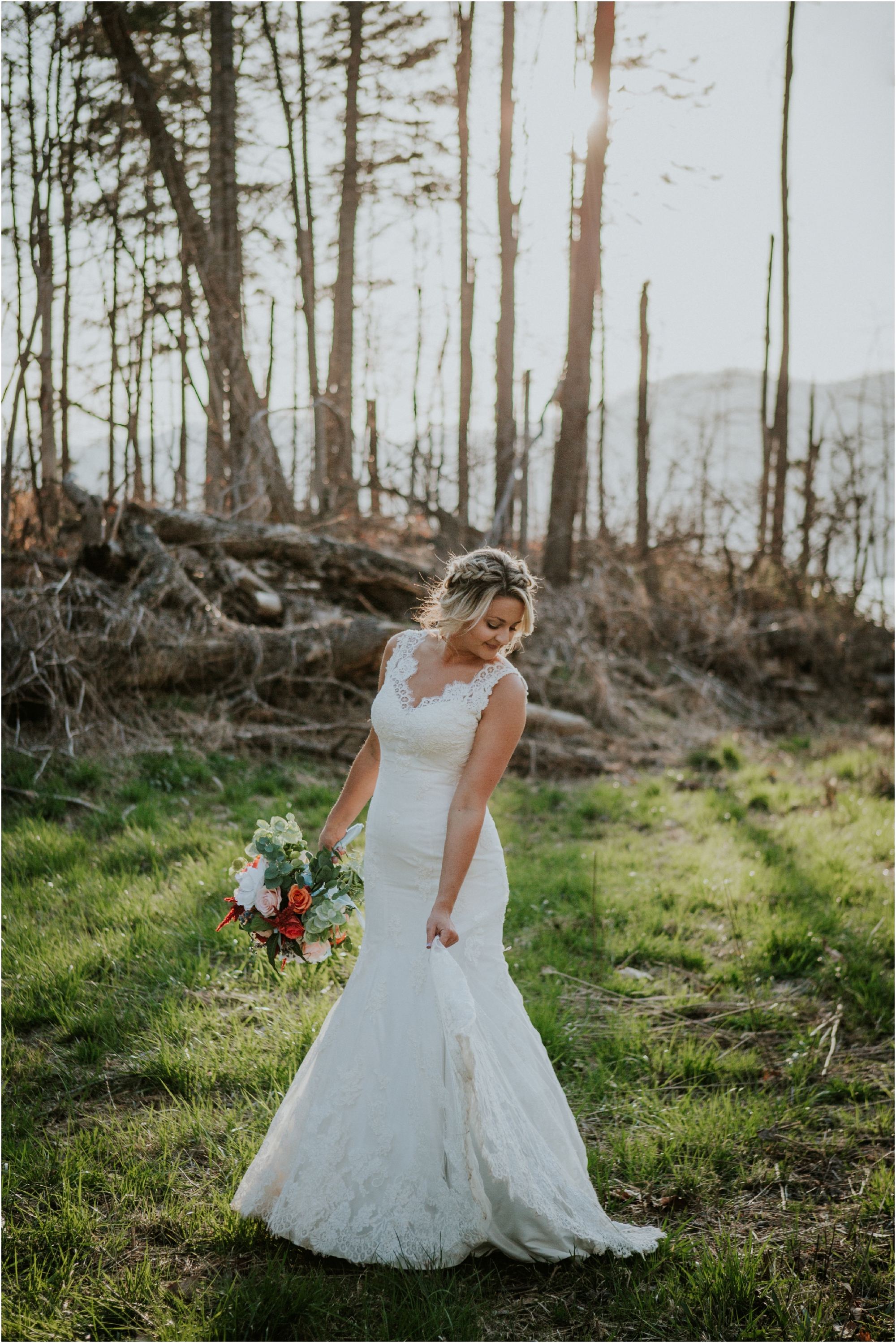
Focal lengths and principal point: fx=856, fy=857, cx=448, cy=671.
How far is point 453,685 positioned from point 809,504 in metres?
14.3

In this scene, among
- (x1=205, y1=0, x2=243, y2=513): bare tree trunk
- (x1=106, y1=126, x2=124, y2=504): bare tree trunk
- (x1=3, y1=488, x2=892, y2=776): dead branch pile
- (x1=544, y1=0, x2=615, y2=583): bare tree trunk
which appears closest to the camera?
(x1=3, y1=488, x2=892, y2=776): dead branch pile

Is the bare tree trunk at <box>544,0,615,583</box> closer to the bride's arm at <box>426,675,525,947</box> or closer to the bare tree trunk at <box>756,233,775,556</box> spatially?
the bare tree trunk at <box>756,233,775,556</box>

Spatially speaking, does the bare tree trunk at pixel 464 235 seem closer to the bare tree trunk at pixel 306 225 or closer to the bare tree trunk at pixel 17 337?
the bare tree trunk at pixel 306 225

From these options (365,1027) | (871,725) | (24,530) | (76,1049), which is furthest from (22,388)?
A: (871,725)

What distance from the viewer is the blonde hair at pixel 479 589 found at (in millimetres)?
2928

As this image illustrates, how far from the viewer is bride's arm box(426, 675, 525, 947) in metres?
2.83

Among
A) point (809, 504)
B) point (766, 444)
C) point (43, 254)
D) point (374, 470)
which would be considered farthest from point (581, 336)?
point (766, 444)

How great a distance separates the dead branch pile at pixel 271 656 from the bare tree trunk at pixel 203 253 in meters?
1.42

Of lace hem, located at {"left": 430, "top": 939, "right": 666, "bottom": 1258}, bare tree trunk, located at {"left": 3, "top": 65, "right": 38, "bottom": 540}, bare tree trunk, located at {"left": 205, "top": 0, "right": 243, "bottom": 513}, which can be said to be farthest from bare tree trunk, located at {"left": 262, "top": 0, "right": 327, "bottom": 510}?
lace hem, located at {"left": 430, "top": 939, "right": 666, "bottom": 1258}

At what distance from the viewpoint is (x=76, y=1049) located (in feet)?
12.1

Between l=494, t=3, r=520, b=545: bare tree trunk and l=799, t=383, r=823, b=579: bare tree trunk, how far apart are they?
17.0 feet

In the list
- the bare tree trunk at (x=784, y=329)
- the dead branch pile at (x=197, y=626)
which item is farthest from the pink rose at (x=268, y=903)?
the bare tree trunk at (x=784, y=329)

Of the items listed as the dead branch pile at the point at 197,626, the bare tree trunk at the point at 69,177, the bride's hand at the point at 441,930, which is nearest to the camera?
the bride's hand at the point at 441,930

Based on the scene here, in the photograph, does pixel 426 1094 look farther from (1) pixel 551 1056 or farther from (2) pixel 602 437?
(2) pixel 602 437
